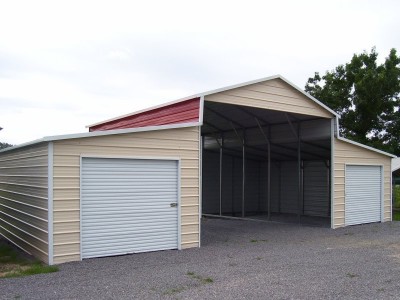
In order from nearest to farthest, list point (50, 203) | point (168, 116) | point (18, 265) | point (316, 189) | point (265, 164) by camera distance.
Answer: point (50, 203)
point (18, 265)
point (168, 116)
point (316, 189)
point (265, 164)

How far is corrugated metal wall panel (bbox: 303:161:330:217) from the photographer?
17.1 meters

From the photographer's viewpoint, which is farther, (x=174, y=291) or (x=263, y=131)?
(x=263, y=131)

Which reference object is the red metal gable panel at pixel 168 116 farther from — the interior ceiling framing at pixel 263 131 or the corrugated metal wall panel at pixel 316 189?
the corrugated metal wall panel at pixel 316 189

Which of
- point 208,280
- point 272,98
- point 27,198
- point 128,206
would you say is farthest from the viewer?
point 272,98

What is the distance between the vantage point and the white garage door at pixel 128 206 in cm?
829

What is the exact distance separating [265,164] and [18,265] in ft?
42.8

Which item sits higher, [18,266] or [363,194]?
[363,194]

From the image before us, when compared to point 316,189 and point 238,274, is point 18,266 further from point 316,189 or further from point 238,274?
point 316,189

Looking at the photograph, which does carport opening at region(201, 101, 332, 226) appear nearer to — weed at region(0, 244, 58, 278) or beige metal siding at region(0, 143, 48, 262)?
beige metal siding at region(0, 143, 48, 262)

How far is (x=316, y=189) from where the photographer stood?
17484mm

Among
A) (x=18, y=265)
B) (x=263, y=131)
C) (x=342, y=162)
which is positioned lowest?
(x=18, y=265)

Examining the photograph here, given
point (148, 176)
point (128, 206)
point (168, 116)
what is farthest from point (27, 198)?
point (168, 116)

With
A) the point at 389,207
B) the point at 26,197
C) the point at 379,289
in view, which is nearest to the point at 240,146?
the point at 389,207

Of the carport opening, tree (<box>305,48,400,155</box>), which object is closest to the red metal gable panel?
the carport opening
